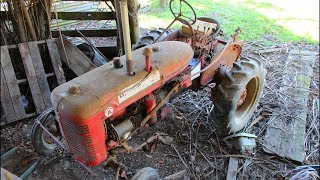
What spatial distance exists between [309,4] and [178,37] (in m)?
5.45

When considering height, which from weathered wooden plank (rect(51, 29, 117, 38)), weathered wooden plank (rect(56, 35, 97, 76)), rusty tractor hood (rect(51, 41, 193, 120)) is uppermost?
rusty tractor hood (rect(51, 41, 193, 120))

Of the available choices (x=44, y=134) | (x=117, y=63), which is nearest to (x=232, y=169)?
(x=117, y=63)

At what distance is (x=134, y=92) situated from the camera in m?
2.22

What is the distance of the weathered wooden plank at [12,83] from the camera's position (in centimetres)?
331

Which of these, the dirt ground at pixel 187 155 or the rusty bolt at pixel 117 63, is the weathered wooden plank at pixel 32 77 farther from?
the rusty bolt at pixel 117 63

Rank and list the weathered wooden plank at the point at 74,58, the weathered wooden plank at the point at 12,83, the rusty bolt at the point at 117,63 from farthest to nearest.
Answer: the weathered wooden plank at the point at 74,58, the weathered wooden plank at the point at 12,83, the rusty bolt at the point at 117,63

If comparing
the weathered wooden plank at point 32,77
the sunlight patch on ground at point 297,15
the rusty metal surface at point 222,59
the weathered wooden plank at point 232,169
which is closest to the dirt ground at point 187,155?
the weathered wooden plank at point 232,169

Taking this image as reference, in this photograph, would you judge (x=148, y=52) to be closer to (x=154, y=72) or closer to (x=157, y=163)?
(x=154, y=72)

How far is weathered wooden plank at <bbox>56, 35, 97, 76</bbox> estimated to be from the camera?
12.3ft

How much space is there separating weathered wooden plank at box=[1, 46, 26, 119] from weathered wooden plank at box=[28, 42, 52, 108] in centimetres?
24

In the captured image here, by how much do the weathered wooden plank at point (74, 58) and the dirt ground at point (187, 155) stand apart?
2.85 feet

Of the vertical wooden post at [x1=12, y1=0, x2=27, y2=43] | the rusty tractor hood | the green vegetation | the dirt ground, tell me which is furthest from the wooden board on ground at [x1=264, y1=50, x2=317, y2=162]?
the vertical wooden post at [x1=12, y1=0, x2=27, y2=43]

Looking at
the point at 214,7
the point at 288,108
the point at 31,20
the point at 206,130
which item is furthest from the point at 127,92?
the point at 214,7

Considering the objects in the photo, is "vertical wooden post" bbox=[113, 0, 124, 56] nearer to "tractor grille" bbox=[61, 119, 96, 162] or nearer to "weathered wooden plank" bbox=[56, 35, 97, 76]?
"weathered wooden plank" bbox=[56, 35, 97, 76]
